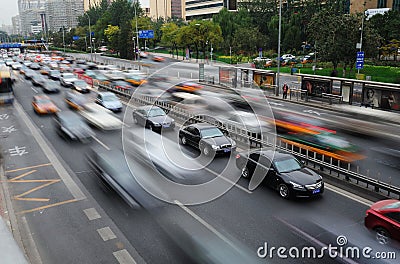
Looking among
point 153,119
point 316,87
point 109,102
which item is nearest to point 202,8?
point 316,87

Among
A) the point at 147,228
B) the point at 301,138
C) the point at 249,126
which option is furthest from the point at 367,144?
the point at 147,228

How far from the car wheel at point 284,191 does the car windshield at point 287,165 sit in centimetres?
63

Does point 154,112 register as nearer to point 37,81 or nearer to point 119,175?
point 119,175

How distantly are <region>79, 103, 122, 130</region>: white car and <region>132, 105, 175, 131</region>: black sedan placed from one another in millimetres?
1487

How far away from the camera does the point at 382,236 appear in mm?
10539

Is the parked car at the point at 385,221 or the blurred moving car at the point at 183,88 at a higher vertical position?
the blurred moving car at the point at 183,88

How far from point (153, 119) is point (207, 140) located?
6.28 m

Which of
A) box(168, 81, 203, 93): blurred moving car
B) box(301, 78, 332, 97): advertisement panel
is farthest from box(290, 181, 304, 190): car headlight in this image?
box(168, 81, 203, 93): blurred moving car

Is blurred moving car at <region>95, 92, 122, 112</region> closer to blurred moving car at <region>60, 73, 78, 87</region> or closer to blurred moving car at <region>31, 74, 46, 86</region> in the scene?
blurred moving car at <region>60, 73, 78, 87</region>

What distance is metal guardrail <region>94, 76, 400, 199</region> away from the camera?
537 inches

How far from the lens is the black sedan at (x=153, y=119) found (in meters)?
23.2

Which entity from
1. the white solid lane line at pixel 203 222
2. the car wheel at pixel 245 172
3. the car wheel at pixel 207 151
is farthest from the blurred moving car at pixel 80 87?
the white solid lane line at pixel 203 222

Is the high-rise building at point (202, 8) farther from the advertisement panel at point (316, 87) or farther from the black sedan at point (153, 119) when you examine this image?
the black sedan at point (153, 119)

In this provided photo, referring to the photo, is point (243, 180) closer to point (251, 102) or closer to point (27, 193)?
point (27, 193)
